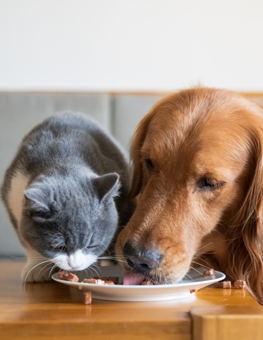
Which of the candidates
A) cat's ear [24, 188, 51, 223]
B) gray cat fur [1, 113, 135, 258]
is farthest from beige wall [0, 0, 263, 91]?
cat's ear [24, 188, 51, 223]

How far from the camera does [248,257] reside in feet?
5.22

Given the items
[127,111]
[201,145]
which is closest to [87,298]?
[201,145]

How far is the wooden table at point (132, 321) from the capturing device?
0.97 meters

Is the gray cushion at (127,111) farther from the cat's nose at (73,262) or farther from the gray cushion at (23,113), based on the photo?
the cat's nose at (73,262)

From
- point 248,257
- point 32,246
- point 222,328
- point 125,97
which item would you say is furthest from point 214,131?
point 125,97

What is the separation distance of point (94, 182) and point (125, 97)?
135cm

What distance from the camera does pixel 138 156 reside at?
1837 millimetres

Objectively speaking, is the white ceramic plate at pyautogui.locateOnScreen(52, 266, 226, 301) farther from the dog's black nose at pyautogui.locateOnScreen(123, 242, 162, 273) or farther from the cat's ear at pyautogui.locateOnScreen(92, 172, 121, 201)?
the cat's ear at pyautogui.locateOnScreen(92, 172, 121, 201)

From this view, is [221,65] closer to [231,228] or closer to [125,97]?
[125,97]

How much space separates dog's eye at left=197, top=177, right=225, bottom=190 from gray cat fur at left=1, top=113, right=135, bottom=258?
1.02 ft

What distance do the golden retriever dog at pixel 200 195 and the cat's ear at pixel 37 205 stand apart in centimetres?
30

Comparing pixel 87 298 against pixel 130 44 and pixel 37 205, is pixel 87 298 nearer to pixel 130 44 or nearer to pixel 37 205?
pixel 37 205

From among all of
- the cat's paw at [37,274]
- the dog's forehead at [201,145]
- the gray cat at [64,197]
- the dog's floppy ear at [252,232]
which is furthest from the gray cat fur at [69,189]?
the dog's floppy ear at [252,232]

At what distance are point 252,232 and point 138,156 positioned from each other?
634 mm
